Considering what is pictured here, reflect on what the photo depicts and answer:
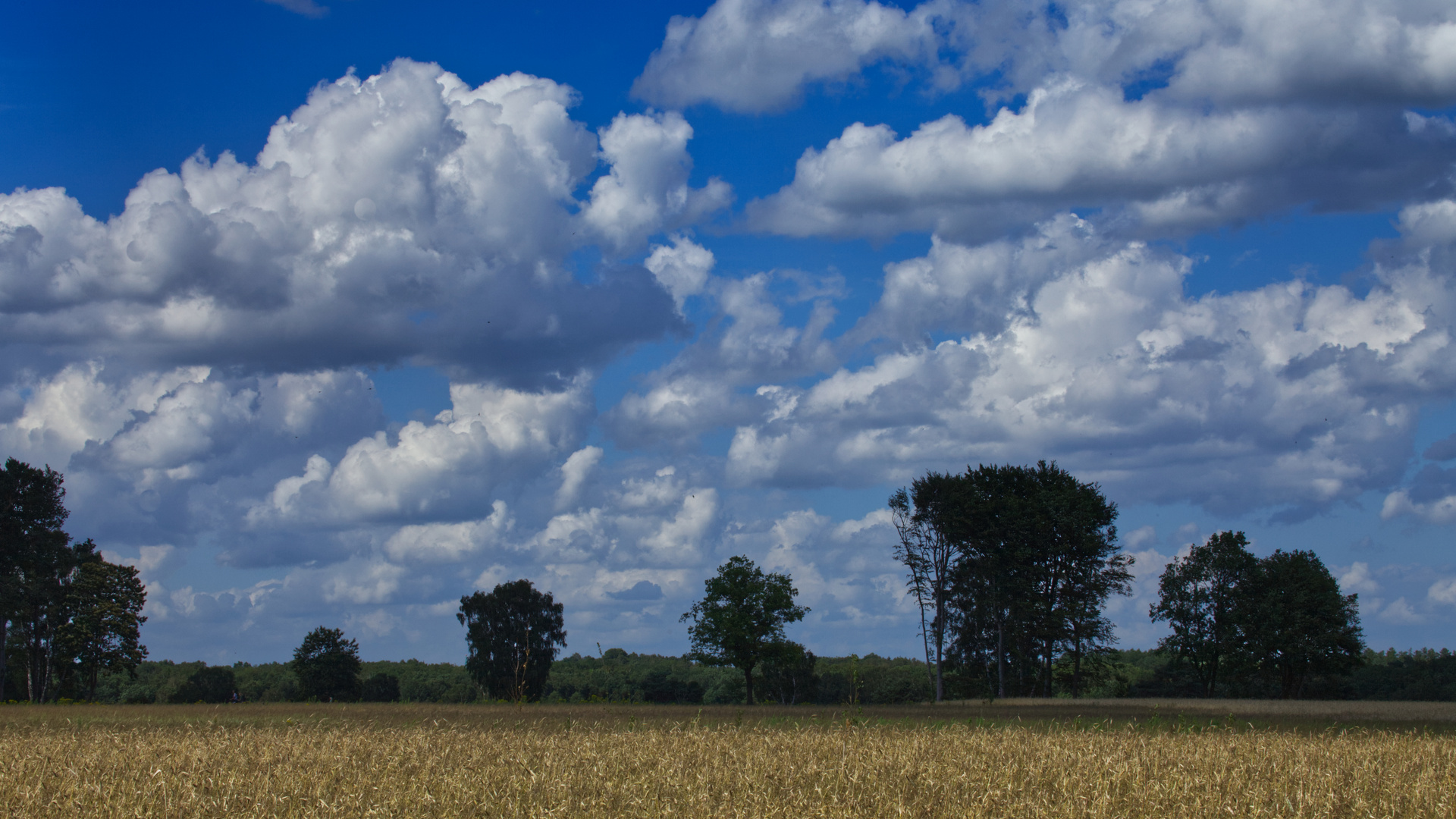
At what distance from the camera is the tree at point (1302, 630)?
66688mm

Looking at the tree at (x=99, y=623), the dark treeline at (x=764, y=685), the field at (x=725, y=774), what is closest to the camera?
the field at (x=725, y=774)

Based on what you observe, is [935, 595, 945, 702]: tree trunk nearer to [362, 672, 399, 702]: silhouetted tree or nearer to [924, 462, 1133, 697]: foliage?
[924, 462, 1133, 697]: foliage

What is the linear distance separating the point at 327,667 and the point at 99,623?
551 inches

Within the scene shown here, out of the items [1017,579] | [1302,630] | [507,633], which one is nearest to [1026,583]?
[1017,579]

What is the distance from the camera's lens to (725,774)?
1228 centimetres

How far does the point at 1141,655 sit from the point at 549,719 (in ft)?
381

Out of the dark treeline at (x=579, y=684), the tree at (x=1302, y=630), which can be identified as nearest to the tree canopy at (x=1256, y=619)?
the tree at (x=1302, y=630)

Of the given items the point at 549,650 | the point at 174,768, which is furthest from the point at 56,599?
the point at 174,768

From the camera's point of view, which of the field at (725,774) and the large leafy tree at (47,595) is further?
the large leafy tree at (47,595)

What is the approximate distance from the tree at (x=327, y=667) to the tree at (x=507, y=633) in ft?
49.9

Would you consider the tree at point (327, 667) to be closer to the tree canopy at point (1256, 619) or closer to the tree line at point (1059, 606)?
the tree line at point (1059, 606)

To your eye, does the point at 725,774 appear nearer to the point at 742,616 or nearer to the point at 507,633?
the point at 742,616

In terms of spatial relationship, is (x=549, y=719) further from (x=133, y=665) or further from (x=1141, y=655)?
(x=1141, y=655)

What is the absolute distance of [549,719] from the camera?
28.0 metres
